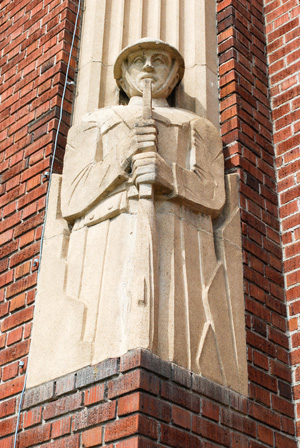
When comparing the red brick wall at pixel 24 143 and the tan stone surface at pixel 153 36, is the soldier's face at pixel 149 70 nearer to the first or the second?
the tan stone surface at pixel 153 36

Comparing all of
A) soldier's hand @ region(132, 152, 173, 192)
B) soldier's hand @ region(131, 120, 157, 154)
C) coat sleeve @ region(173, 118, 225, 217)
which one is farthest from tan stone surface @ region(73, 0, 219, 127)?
soldier's hand @ region(132, 152, 173, 192)

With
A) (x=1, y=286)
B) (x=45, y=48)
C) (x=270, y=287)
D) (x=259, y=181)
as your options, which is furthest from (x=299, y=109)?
(x=1, y=286)

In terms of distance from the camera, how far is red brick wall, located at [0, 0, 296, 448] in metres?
3.36

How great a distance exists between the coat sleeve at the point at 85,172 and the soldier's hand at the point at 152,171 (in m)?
0.10

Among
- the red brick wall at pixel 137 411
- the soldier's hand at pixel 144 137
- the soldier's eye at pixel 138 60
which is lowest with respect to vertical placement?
the red brick wall at pixel 137 411

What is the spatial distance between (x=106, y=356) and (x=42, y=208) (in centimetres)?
118

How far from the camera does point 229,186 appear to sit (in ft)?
14.1

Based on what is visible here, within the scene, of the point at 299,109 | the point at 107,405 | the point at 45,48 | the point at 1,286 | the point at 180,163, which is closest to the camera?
the point at 107,405

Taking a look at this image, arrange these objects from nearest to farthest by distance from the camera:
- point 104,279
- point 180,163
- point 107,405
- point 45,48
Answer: point 107,405 < point 104,279 < point 180,163 < point 45,48

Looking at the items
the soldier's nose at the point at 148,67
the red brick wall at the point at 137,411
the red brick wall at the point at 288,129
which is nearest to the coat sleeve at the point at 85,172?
the soldier's nose at the point at 148,67

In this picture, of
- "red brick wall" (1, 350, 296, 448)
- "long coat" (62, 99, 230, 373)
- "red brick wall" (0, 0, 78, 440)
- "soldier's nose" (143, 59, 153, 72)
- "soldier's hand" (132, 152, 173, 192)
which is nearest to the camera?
"red brick wall" (1, 350, 296, 448)

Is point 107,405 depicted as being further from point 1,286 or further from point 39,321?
point 1,286

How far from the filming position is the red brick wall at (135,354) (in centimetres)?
336

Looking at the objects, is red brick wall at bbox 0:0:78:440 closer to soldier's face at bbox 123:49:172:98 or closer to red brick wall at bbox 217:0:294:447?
soldier's face at bbox 123:49:172:98
